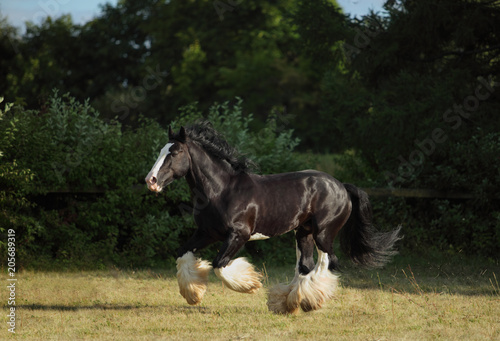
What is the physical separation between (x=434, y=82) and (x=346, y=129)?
197cm

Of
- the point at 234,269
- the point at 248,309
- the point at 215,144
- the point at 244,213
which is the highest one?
the point at 215,144

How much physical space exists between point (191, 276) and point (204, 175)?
1.03 meters

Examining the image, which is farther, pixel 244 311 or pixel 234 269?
pixel 244 311

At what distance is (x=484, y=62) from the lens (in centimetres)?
1190

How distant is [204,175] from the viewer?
19.4 ft

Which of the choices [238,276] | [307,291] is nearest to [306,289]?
[307,291]

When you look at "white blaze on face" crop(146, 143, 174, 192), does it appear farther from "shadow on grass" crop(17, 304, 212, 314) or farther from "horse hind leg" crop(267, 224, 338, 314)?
"horse hind leg" crop(267, 224, 338, 314)

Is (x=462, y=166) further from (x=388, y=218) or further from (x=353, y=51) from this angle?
→ (x=353, y=51)

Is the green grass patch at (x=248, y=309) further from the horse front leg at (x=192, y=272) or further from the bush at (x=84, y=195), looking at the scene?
the bush at (x=84, y=195)

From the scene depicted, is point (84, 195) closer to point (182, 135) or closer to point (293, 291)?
point (182, 135)

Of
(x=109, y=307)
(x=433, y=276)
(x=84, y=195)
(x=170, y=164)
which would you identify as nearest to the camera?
(x=170, y=164)

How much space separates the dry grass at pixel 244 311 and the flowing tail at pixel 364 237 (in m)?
0.47

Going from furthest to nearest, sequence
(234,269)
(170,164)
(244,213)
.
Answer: (244,213), (234,269), (170,164)

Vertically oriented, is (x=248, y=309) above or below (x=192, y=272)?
below
